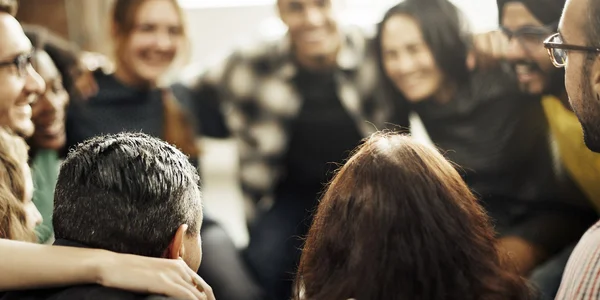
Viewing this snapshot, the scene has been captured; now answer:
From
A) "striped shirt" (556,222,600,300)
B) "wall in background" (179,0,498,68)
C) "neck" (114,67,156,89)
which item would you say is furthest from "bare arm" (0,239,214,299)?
"wall in background" (179,0,498,68)

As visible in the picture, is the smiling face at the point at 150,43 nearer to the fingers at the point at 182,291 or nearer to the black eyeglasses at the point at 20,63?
the black eyeglasses at the point at 20,63

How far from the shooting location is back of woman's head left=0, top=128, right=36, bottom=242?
1.54 metres

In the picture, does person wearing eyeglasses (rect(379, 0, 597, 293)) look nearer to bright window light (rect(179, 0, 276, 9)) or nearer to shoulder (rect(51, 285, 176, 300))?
bright window light (rect(179, 0, 276, 9))

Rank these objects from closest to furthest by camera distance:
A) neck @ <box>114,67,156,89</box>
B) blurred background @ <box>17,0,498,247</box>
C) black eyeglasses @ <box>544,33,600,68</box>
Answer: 1. black eyeglasses @ <box>544,33,600,68</box>
2. neck @ <box>114,67,156,89</box>
3. blurred background @ <box>17,0,498,247</box>

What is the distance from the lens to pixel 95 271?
1.16 meters

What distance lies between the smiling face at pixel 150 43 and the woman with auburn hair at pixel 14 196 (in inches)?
32.9

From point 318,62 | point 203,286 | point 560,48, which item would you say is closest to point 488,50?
point 318,62

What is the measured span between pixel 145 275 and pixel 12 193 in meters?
0.63

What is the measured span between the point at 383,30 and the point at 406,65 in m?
0.15

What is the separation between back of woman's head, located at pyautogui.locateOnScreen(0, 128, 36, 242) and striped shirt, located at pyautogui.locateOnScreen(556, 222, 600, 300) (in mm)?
1264

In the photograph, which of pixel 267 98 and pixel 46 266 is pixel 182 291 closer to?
pixel 46 266

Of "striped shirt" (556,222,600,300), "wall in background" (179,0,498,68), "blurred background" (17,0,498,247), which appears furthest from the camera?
"blurred background" (17,0,498,247)

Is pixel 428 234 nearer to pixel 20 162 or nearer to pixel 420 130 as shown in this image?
pixel 20 162

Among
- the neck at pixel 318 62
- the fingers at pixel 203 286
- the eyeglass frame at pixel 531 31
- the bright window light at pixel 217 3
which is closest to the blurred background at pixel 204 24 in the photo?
the bright window light at pixel 217 3
